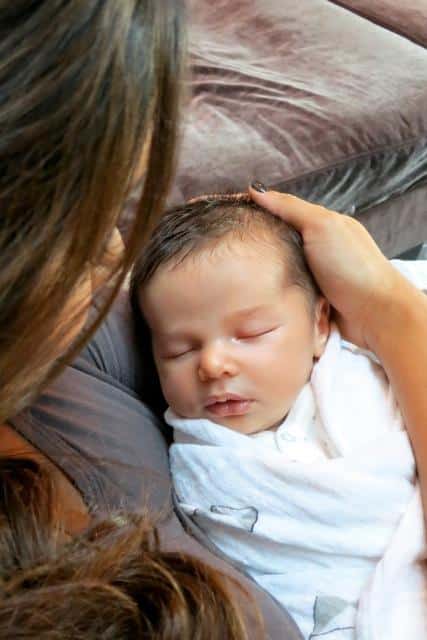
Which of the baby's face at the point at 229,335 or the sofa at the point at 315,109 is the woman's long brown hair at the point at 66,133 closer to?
the baby's face at the point at 229,335

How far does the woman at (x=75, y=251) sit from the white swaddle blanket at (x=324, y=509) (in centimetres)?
23

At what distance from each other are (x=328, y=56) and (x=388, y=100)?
0.62ft

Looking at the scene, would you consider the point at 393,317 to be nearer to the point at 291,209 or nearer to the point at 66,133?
the point at 291,209

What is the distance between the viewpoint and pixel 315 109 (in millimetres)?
1615

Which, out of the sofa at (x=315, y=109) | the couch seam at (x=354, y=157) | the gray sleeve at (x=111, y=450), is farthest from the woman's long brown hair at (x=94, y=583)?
the couch seam at (x=354, y=157)

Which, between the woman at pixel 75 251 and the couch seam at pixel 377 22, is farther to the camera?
the couch seam at pixel 377 22

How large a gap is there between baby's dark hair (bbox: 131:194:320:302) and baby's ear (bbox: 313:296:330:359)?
0.7 inches

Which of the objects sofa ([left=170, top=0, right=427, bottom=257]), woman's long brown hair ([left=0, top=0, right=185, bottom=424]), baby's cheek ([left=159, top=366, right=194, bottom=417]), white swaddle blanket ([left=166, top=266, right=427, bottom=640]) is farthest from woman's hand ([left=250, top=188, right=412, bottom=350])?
woman's long brown hair ([left=0, top=0, right=185, bottom=424])

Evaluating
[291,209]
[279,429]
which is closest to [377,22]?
[291,209]

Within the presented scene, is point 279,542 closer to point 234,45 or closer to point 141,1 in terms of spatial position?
point 141,1

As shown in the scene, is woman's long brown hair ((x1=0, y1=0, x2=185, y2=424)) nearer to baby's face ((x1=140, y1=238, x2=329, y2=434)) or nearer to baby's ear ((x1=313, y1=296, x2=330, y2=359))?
baby's face ((x1=140, y1=238, x2=329, y2=434))

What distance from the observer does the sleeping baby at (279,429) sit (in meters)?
0.94

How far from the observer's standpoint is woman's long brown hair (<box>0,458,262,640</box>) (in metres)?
0.55

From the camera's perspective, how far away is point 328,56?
1781mm
